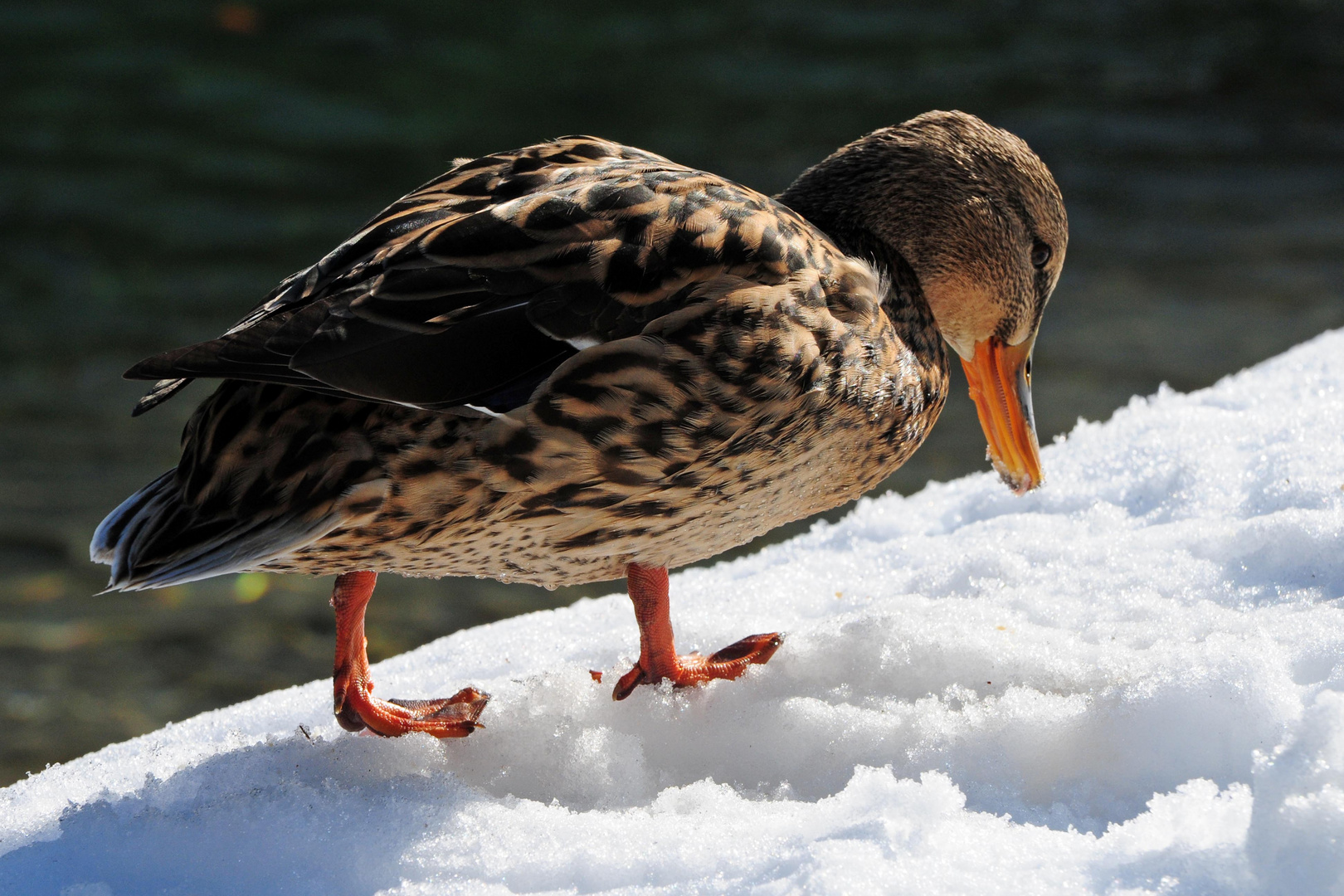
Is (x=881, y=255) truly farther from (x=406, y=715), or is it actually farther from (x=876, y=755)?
(x=406, y=715)

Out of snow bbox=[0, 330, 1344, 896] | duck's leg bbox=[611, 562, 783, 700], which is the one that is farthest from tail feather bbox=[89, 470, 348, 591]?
duck's leg bbox=[611, 562, 783, 700]

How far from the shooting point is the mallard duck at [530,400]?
275 cm

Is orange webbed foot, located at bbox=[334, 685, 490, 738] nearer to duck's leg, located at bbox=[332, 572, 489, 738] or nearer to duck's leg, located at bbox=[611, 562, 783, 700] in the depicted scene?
duck's leg, located at bbox=[332, 572, 489, 738]

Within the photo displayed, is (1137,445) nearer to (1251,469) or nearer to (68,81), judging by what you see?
(1251,469)

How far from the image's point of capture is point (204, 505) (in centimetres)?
285

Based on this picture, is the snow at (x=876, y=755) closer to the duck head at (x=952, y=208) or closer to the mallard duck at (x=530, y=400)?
the mallard duck at (x=530, y=400)

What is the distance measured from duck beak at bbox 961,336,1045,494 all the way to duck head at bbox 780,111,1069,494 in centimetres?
14

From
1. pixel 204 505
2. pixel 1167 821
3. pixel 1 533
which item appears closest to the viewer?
pixel 1167 821

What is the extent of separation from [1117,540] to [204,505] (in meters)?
2.18

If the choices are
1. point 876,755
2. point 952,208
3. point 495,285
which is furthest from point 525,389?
point 952,208

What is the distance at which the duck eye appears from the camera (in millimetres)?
3750

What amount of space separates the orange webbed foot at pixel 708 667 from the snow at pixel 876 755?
1.7 inches

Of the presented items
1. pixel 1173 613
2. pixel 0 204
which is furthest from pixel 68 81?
pixel 1173 613

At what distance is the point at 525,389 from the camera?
2783 millimetres
